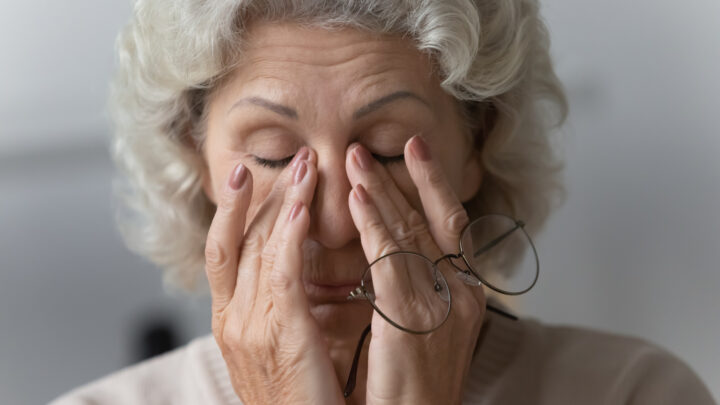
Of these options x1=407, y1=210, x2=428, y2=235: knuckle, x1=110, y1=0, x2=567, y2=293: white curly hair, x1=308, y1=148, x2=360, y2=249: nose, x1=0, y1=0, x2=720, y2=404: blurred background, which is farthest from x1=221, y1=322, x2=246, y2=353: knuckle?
x1=0, y1=0, x2=720, y2=404: blurred background

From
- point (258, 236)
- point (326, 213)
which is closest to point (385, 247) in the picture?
point (326, 213)

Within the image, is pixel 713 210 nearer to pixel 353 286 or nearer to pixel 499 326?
pixel 499 326

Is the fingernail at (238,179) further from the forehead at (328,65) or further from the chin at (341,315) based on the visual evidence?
the chin at (341,315)

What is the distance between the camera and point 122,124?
1646 mm

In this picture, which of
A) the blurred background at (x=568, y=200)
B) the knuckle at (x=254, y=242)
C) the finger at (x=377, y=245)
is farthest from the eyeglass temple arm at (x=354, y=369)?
the blurred background at (x=568, y=200)

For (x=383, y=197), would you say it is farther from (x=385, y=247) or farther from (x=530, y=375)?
(x=530, y=375)

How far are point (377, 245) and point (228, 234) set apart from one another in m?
0.26

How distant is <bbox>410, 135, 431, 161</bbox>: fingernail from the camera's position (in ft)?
4.07

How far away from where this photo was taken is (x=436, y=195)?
1248 mm

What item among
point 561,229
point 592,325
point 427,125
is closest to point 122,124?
point 427,125

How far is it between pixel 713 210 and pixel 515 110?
1.03 meters

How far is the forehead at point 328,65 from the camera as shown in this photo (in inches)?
48.7

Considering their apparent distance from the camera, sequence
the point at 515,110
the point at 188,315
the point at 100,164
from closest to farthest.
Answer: the point at 515,110
the point at 100,164
the point at 188,315

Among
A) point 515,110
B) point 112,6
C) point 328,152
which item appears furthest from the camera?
point 112,6
